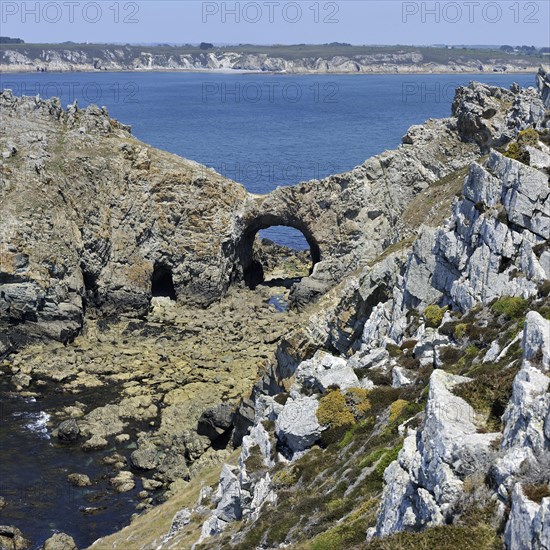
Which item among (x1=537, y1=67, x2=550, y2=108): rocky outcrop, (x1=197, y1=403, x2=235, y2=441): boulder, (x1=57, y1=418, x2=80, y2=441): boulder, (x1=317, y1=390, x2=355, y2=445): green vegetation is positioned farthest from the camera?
(x1=197, y1=403, x2=235, y2=441): boulder

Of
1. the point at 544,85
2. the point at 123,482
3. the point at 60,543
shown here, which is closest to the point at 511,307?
the point at 60,543

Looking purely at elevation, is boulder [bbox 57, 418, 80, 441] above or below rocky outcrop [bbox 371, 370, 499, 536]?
below

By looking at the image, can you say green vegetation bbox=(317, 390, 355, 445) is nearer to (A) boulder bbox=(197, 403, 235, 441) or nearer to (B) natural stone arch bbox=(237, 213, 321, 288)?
(A) boulder bbox=(197, 403, 235, 441)

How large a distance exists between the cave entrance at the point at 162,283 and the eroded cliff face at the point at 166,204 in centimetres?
63

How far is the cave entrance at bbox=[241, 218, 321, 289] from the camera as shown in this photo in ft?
274

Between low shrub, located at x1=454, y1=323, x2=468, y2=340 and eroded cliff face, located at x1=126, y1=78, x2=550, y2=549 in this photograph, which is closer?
eroded cliff face, located at x1=126, y1=78, x2=550, y2=549

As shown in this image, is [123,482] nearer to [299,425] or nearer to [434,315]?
[299,425]

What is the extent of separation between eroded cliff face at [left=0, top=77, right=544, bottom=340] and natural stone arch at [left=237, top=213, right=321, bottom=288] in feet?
0.94

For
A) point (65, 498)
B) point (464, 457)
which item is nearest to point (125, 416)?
point (65, 498)

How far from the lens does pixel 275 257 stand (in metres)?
94.1

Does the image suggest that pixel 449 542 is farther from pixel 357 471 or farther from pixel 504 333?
pixel 504 333

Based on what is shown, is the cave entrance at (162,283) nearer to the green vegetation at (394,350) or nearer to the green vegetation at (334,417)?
the green vegetation at (394,350)

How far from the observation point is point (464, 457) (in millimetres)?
19203

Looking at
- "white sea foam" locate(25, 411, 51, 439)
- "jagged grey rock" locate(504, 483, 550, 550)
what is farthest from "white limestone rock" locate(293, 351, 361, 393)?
"white sea foam" locate(25, 411, 51, 439)
